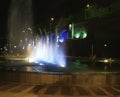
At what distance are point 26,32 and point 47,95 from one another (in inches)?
3704

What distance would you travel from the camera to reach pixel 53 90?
16.2 metres

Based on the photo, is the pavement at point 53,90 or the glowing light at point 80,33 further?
the glowing light at point 80,33

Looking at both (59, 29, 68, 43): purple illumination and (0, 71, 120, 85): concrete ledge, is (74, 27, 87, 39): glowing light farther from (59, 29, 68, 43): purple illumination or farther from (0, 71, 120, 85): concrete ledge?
(0, 71, 120, 85): concrete ledge

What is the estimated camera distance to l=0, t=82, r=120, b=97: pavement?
15039 mm

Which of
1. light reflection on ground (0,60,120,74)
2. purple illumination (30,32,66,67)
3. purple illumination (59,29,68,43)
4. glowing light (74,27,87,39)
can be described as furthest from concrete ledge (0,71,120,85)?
purple illumination (59,29,68,43)

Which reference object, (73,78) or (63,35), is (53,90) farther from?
(63,35)

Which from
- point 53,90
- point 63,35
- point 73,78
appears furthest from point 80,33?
point 53,90

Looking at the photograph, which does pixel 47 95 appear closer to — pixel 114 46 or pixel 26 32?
pixel 114 46

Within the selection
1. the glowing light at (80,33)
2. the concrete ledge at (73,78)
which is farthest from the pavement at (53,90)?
the glowing light at (80,33)

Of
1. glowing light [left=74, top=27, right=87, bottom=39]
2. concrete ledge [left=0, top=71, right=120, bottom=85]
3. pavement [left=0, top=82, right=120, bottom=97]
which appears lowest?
pavement [left=0, top=82, right=120, bottom=97]

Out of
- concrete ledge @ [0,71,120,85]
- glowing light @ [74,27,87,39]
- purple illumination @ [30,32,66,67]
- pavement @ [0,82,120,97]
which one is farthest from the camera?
glowing light @ [74,27,87,39]

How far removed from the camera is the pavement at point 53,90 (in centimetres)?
1504

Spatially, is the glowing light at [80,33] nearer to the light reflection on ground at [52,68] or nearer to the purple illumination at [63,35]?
the purple illumination at [63,35]

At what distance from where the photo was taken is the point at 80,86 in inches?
681
